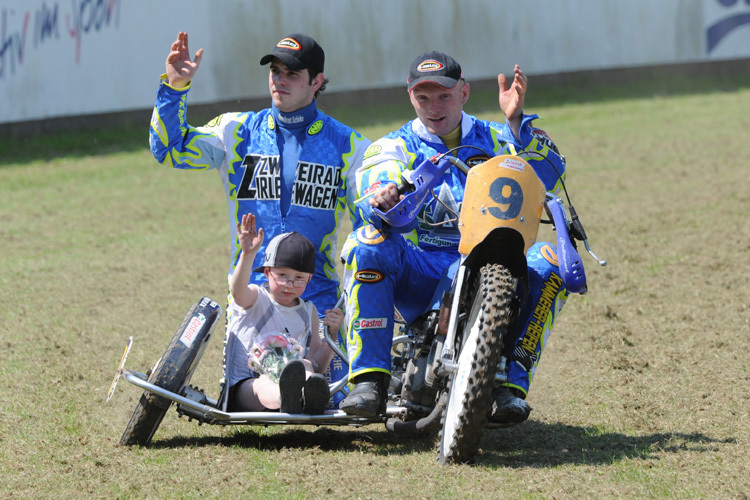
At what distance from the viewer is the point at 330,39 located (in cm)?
1889

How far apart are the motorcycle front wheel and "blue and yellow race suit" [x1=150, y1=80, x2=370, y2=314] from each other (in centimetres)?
143

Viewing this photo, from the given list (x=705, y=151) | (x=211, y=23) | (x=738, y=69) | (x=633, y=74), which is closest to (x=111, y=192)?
(x=211, y=23)

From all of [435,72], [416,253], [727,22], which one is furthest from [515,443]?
[727,22]

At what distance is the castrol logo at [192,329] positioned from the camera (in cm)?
508

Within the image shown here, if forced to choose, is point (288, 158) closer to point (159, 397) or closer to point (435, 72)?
point (435, 72)

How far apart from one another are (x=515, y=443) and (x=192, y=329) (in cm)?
163

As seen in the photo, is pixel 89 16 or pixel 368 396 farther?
pixel 89 16

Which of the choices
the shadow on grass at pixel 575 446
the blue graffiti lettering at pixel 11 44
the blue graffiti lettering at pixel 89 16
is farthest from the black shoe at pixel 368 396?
the blue graffiti lettering at pixel 89 16

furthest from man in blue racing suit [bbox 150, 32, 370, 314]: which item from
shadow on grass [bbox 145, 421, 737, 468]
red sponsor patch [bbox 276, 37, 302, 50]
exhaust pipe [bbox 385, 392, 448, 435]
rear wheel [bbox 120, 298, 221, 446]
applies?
exhaust pipe [bbox 385, 392, 448, 435]

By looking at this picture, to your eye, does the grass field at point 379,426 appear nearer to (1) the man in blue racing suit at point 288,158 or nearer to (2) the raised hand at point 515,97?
(1) the man in blue racing suit at point 288,158

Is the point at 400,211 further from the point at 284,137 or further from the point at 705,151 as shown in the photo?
Answer: the point at 705,151

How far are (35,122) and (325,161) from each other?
38.6ft

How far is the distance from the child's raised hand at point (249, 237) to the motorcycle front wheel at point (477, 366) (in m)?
1.16

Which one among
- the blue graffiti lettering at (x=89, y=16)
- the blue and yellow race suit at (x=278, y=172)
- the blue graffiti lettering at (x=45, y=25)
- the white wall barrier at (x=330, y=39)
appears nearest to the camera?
the blue and yellow race suit at (x=278, y=172)
